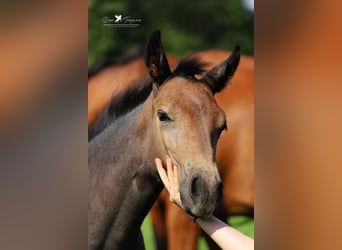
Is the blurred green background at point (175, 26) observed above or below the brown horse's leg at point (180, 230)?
above

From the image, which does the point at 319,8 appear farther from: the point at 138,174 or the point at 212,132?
the point at 138,174

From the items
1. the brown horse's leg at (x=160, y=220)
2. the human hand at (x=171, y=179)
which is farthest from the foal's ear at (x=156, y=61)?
the brown horse's leg at (x=160, y=220)

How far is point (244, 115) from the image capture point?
2.59 meters

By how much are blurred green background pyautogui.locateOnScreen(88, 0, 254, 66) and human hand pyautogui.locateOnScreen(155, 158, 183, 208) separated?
571 millimetres

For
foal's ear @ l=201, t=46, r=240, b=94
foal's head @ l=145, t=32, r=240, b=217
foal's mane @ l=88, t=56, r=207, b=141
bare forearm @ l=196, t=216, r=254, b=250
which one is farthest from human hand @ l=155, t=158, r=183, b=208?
foal's ear @ l=201, t=46, r=240, b=94

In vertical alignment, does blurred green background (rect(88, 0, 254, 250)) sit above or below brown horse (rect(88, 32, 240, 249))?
above

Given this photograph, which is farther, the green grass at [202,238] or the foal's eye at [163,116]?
the green grass at [202,238]

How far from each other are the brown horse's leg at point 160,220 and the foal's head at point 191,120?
173 mm

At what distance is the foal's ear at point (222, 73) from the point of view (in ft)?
8.31

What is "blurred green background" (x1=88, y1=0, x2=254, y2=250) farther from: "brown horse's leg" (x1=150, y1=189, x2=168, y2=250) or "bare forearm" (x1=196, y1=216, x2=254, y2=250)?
"bare forearm" (x1=196, y1=216, x2=254, y2=250)

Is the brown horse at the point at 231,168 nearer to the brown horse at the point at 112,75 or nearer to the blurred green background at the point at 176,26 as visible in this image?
the blurred green background at the point at 176,26

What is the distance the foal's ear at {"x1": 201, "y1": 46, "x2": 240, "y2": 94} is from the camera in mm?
2533

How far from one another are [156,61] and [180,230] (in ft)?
2.94

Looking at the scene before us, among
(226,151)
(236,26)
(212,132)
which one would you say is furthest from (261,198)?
(236,26)
